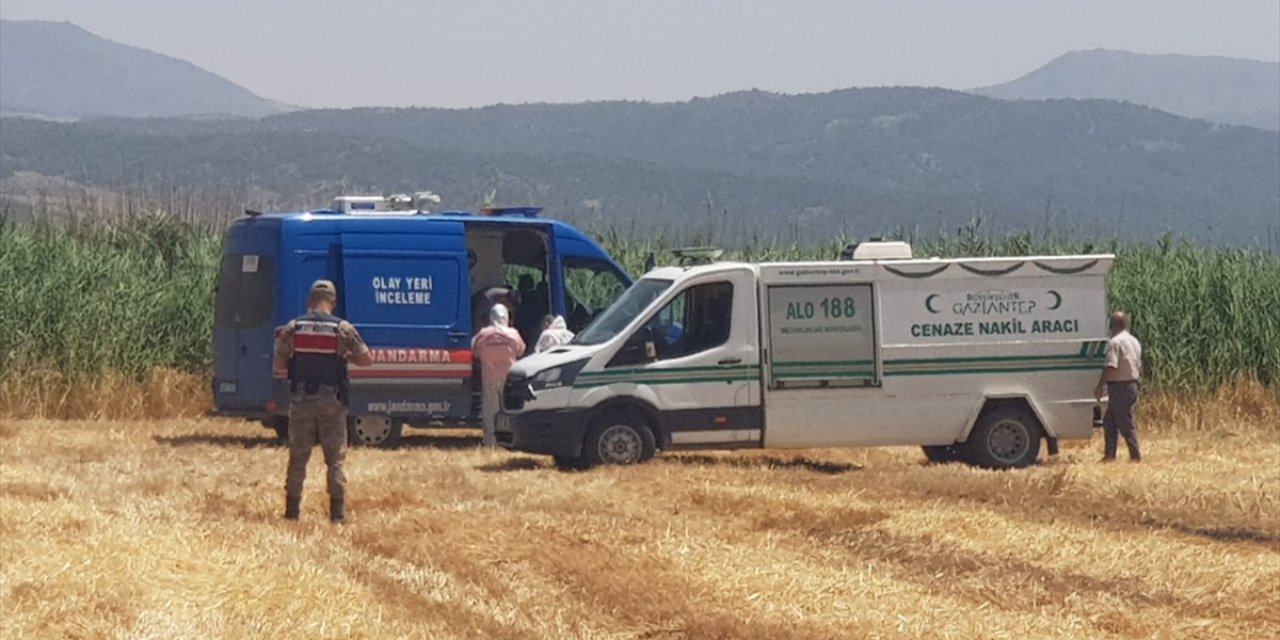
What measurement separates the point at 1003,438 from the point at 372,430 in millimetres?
6629

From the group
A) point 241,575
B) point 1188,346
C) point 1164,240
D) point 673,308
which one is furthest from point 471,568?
point 1164,240

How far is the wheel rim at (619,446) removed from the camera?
20125mm

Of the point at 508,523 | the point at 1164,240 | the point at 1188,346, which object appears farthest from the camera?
the point at 1164,240

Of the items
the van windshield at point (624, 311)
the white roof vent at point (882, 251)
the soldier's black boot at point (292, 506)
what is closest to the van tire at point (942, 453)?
the white roof vent at point (882, 251)

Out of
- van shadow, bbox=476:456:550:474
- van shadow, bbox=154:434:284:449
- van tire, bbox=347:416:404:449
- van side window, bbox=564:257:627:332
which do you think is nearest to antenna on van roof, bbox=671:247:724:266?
van side window, bbox=564:257:627:332

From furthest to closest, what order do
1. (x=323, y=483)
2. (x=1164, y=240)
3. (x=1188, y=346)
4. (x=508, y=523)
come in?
1. (x=1164, y=240)
2. (x=1188, y=346)
3. (x=323, y=483)
4. (x=508, y=523)

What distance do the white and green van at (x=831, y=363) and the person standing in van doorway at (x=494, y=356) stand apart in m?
1.43

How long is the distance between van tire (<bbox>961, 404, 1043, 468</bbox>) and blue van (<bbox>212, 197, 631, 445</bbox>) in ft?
17.6

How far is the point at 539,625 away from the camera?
11320mm

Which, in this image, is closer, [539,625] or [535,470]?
[539,625]

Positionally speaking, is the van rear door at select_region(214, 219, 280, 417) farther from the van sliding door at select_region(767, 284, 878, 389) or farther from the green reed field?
the van sliding door at select_region(767, 284, 878, 389)

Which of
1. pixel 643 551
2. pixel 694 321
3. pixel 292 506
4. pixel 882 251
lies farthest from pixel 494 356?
pixel 643 551

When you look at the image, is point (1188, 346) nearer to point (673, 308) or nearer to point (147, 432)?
point (673, 308)

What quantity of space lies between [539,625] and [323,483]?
8119 mm
